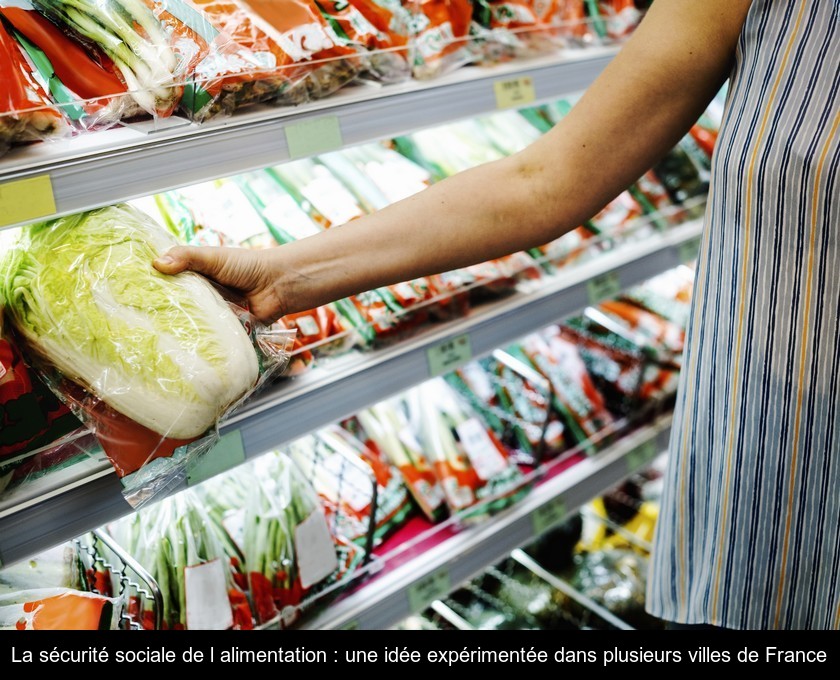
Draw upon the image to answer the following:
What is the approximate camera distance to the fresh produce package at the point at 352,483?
1.68 meters

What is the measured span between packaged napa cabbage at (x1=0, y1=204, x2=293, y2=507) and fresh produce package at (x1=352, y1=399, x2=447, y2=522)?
2.71 feet

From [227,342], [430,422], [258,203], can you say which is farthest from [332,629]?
[258,203]

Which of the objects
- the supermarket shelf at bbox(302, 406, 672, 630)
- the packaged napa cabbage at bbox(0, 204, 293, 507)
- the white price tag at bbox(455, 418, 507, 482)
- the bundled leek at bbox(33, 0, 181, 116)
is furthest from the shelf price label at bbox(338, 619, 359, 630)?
the bundled leek at bbox(33, 0, 181, 116)

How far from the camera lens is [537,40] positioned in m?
1.72

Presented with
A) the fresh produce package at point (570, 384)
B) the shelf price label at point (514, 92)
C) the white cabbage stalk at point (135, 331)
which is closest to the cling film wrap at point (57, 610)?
the white cabbage stalk at point (135, 331)

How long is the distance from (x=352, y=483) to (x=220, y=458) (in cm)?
51

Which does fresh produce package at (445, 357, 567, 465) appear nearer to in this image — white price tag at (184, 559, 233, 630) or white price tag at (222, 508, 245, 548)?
white price tag at (222, 508, 245, 548)

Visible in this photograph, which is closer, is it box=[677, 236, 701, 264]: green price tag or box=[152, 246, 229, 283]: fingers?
box=[152, 246, 229, 283]: fingers

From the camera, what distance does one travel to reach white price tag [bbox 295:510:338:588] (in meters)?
1.54

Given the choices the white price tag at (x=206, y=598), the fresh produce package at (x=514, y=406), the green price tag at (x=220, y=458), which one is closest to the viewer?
the green price tag at (x=220, y=458)

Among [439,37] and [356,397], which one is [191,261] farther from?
[439,37]

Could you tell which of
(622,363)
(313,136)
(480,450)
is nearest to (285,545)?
(480,450)

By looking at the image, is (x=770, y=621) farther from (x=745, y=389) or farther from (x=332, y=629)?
(x=332, y=629)

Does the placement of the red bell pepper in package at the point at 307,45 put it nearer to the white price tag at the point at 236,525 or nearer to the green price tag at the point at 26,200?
the green price tag at the point at 26,200
